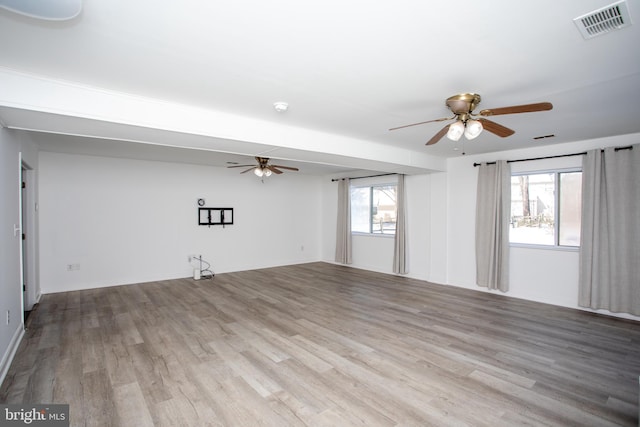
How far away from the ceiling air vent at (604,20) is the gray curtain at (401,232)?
16.7 feet

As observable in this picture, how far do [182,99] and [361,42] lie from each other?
179cm

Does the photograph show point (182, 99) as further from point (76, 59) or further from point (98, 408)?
point (98, 408)

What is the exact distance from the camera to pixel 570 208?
483 cm

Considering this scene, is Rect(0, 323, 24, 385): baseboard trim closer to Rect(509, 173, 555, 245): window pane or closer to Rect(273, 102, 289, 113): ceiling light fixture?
Rect(273, 102, 289, 113): ceiling light fixture

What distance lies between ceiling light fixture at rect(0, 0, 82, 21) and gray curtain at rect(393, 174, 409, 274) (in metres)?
6.19

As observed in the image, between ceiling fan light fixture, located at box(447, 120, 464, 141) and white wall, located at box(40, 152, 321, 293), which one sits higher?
ceiling fan light fixture, located at box(447, 120, 464, 141)

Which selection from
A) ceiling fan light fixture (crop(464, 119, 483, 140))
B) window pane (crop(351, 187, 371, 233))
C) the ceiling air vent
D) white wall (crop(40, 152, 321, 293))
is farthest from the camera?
window pane (crop(351, 187, 371, 233))

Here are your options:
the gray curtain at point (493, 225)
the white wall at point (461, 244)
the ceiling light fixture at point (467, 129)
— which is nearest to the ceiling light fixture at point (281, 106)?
the ceiling light fixture at point (467, 129)

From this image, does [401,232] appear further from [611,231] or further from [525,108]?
[525,108]

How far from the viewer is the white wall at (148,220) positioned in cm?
550

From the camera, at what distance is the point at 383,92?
8.92 feet

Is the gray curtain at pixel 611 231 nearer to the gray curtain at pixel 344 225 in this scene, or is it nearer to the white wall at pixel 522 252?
the white wall at pixel 522 252

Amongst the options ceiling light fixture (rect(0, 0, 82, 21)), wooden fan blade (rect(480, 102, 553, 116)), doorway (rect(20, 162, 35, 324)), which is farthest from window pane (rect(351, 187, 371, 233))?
ceiling light fixture (rect(0, 0, 82, 21))

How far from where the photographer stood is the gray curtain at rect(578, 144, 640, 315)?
4152 mm
